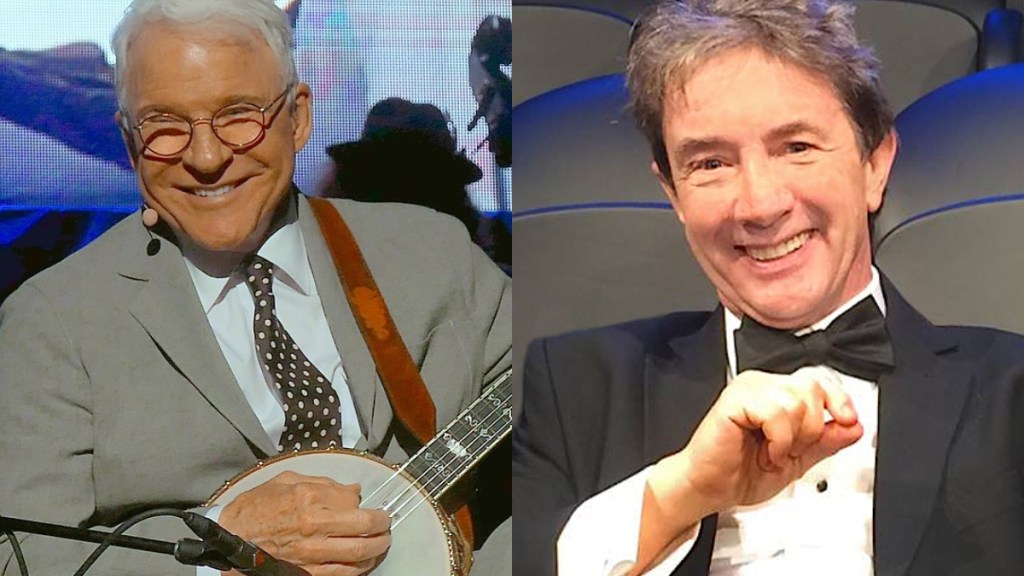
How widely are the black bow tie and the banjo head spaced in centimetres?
69

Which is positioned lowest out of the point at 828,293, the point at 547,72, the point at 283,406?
the point at 283,406

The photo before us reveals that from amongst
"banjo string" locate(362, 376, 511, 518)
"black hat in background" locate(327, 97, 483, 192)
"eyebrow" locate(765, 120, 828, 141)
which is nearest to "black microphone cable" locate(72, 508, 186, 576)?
"banjo string" locate(362, 376, 511, 518)

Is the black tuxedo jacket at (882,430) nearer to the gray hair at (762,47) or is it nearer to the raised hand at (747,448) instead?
the raised hand at (747,448)

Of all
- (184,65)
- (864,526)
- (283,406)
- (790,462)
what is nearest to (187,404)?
(283,406)

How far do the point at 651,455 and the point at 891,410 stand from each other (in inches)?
18.0

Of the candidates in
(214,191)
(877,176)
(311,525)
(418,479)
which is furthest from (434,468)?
(877,176)

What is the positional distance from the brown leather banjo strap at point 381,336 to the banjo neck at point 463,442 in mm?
34

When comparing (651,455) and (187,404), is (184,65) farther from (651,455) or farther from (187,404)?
(651,455)

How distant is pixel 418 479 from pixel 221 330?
1.62 ft

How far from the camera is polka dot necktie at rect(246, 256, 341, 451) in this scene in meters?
2.38

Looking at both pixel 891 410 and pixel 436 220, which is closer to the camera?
pixel 891 410

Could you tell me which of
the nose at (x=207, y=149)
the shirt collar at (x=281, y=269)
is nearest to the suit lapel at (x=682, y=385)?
the shirt collar at (x=281, y=269)

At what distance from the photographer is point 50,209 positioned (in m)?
2.45

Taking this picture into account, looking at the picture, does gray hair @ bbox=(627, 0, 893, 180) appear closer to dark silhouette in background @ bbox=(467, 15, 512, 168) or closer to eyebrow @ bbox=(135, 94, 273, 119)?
dark silhouette in background @ bbox=(467, 15, 512, 168)
